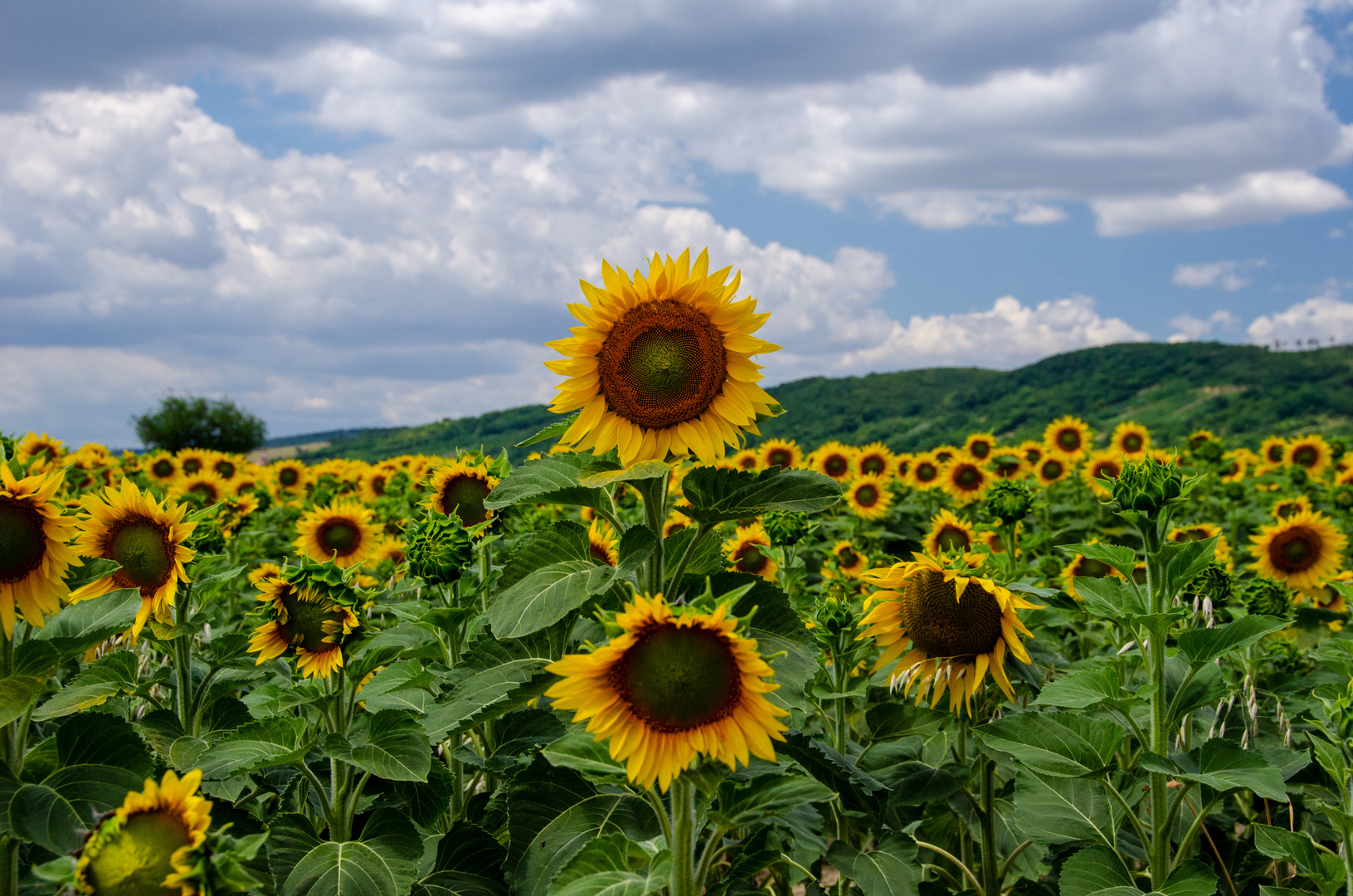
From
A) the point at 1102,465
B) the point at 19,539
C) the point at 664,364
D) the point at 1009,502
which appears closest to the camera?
the point at 19,539

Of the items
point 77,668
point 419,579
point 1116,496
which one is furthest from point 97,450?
point 1116,496

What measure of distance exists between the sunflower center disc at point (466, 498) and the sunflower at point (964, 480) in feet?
22.7

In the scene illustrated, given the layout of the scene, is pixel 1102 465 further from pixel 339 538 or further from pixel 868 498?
pixel 339 538

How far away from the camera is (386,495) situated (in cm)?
945

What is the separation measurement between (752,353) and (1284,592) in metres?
3.39

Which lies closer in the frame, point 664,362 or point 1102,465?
point 664,362

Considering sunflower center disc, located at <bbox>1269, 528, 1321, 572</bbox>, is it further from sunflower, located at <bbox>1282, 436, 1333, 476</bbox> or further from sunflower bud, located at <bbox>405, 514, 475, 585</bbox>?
sunflower, located at <bbox>1282, 436, 1333, 476</bbox>

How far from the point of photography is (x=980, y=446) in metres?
10.7

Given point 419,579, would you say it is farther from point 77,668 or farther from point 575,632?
point 77,668

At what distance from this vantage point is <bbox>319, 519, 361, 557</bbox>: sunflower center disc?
546 cm

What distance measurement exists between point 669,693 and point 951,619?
137cm

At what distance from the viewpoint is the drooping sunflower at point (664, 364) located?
2461 mm

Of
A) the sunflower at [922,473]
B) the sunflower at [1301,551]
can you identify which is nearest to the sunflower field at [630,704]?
the sunflower at [1301,551]

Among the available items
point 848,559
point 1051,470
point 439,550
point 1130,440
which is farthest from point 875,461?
point 439,550
